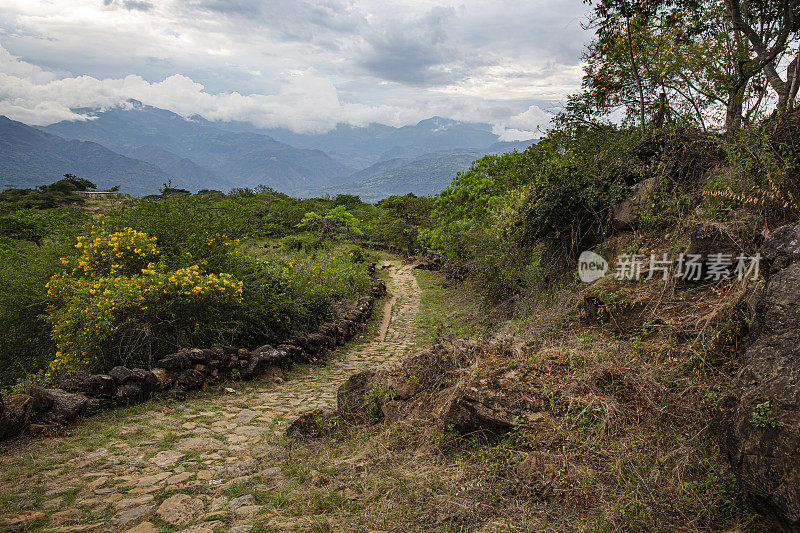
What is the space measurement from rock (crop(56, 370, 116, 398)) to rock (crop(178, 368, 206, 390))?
0.98 m

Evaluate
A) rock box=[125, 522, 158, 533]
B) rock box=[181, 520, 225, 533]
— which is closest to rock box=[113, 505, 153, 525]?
rock box=[125, 522, 158, 533]

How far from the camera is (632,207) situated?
6758 mm

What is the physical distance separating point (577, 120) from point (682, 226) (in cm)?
726

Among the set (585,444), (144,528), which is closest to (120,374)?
(144,528)

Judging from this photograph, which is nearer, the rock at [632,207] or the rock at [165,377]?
the rock at [165,377]

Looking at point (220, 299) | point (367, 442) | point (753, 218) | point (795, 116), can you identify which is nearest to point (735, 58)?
point (795, 116)

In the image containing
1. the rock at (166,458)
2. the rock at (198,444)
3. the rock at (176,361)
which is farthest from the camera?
the rock at (176,361)

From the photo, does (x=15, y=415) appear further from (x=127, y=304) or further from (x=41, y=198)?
(x=41, y=198)

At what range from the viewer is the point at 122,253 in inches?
297

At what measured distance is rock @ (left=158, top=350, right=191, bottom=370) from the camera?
6.39 meters

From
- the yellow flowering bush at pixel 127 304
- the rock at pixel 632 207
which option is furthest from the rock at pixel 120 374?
the rock at pixel 632 207

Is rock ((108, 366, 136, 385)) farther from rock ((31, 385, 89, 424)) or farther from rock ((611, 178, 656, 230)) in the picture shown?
rock ((611, 178, 656, 230))

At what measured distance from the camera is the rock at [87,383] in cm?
538

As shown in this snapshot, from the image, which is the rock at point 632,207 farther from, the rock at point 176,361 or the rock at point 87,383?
the rock at point 87,383
